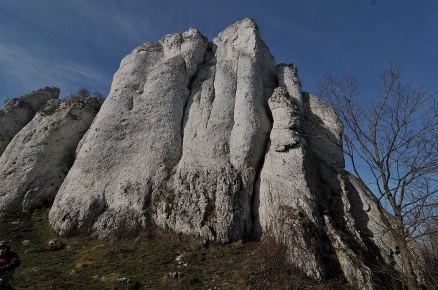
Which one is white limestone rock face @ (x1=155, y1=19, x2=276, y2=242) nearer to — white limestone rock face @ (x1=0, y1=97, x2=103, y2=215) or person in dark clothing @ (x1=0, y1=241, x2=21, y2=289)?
person in dark clothing @ (x1=0, y1=241, x2=21, y2=289)

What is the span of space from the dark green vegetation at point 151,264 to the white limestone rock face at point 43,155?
2.92 m

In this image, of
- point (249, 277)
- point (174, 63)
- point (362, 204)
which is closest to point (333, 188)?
point (362, 204)

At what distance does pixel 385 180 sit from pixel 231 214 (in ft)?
25.8

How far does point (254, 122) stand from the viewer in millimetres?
18469

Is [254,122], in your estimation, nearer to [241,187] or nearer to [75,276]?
[241,187]

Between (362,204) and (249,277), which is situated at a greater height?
(362,204)

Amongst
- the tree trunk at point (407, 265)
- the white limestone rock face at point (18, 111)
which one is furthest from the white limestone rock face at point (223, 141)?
the white limestone rock face at point (18, 111)

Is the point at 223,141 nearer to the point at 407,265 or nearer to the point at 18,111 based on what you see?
the point at 407,265

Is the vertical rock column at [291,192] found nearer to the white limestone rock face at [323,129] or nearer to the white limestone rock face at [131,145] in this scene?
the white limestone rock face at [323,129]

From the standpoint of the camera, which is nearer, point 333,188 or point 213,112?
point 333,188

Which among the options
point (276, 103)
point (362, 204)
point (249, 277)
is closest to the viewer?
point (249, 277)

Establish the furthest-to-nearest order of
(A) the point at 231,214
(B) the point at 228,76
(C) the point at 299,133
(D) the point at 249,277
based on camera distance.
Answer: (B) the point at 228,76
(C) the point at 299,133
(A) the point at 231,214
(D) the point at 249,277

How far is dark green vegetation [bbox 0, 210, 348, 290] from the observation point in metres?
10.4

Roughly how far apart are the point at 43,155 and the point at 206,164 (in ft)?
38.8
